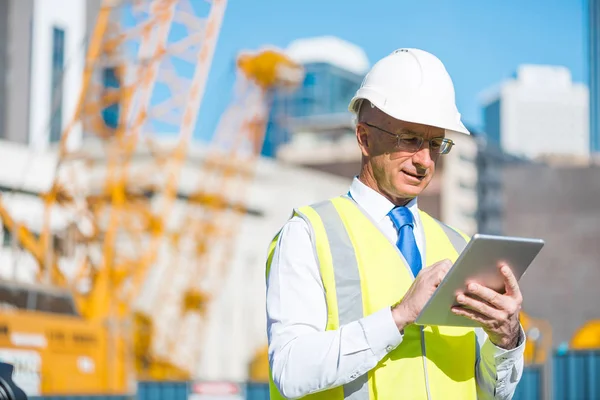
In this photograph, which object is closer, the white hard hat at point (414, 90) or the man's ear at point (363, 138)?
the white hard hat at point (414, 90)

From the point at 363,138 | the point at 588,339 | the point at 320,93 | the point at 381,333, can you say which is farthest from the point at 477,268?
the point at 320,93

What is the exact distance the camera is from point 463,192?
89625mm

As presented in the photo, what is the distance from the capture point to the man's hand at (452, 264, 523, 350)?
2.32 m

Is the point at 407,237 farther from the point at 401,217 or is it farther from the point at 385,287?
the point at 385,287

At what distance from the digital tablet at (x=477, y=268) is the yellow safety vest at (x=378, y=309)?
0.20 metres

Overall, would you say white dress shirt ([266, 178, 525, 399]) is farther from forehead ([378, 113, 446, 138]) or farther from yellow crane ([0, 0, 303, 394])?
yellow crane ([0, 0, 303, 394])

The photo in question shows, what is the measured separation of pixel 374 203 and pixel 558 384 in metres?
16.3

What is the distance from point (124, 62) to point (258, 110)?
16.2 meters

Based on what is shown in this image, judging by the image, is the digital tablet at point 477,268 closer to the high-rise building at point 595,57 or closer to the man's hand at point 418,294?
the man's hand at point 418,294

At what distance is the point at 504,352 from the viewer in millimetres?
2516

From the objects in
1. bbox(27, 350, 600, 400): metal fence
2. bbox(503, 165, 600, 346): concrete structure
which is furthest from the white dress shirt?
bbox(503, 165, 600, 346): concrete structure

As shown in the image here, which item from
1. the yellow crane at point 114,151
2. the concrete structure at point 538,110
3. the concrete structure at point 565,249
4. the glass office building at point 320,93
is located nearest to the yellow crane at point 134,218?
the yellow crane at point 114,151

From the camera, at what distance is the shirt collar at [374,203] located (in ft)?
8.93

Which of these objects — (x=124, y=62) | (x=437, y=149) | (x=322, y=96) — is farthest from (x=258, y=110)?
(x=322, y=96)
